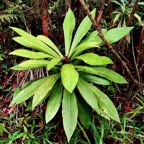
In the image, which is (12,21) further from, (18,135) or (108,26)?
(18,135)

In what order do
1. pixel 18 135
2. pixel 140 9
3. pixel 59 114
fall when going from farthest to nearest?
1. pixel 140 9
2. pixel 59 114
3. pixel 18 135

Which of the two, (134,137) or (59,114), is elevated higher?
(59,114)

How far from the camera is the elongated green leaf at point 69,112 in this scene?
7.13ft

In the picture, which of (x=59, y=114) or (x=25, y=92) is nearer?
(x=25, y=92)

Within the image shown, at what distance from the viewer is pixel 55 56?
2408 mm

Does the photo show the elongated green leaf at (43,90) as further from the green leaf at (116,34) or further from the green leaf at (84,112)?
the green leaf at (116,34)

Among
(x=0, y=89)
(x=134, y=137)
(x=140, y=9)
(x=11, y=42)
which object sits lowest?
(x=134, y=137)

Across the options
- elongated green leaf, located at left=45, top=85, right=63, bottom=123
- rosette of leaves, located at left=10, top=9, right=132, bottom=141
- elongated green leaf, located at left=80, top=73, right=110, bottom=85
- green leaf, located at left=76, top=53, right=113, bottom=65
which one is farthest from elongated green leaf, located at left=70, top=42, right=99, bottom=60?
elongated green leaf, located at left=45, top=85, right=63, bottom=123

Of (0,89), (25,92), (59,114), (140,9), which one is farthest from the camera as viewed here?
(140,9)

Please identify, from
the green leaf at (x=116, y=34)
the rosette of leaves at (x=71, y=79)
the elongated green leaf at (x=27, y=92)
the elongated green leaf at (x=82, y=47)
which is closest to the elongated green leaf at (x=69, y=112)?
the rosette of leaves at (x=71, y=79)

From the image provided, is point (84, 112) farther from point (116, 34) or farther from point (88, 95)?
point (116, 34)

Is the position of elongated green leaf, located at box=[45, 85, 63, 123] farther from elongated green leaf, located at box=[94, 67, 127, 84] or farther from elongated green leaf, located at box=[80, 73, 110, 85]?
elongated green leaf, located at box=[94, 67, 127, 84]

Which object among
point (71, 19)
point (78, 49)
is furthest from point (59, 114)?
point (71, 19)

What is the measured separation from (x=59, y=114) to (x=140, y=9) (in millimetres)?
1743
